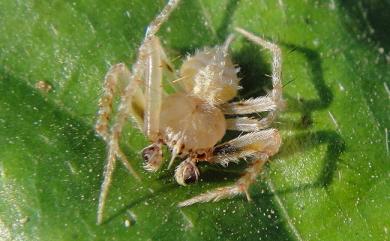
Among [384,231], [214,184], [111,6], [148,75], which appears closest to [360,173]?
[384,231]

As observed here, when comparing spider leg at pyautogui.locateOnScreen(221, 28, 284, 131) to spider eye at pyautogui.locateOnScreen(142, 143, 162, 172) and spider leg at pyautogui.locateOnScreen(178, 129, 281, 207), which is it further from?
spider eye at pyautogui.locateOnScreen(142, 143, 162, 172)

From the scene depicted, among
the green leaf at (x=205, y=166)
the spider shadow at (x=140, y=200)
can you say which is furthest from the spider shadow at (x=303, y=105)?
the spider shadow at (x=140, y=200)

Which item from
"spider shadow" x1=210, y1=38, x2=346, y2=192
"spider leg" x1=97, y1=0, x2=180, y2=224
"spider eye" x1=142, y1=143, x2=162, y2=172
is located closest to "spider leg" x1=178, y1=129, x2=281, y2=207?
"spider shadow" x1=210, y1=38, x2=346, y2=192

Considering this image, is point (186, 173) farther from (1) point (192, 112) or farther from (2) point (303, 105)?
(2) point (303, 105)

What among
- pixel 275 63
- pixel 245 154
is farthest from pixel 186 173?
pixel 275 63

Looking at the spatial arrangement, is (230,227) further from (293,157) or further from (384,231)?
(384,231)
